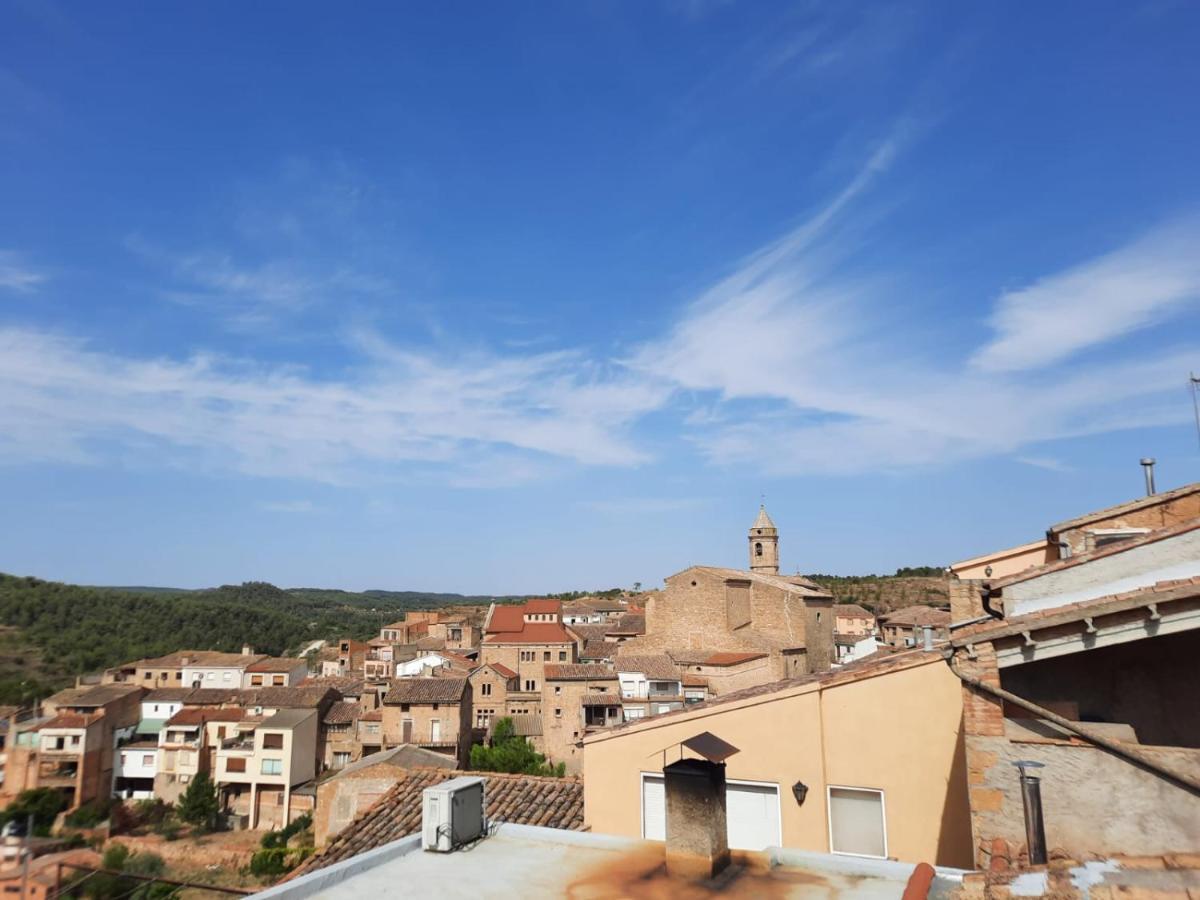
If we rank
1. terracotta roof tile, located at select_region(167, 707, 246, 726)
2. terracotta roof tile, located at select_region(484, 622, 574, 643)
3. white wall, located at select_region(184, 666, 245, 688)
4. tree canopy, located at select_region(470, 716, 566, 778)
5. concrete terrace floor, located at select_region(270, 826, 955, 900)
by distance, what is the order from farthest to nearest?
1. white wall, located at select_region(184, 666, 245, 688)
2. terracotta roof tile, located at select_region(484, 622, 574, 643)
3. terracotta roof tile, located at select_region(167, 707, 246, 726)
4. tree canopy, located at select_region(470, 716, 566, 778)
5. concrete terrace floor, located at select_region(270, 826, 955, 900)

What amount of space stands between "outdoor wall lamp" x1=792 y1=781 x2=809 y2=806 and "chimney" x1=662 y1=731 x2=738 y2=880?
3.81 metres

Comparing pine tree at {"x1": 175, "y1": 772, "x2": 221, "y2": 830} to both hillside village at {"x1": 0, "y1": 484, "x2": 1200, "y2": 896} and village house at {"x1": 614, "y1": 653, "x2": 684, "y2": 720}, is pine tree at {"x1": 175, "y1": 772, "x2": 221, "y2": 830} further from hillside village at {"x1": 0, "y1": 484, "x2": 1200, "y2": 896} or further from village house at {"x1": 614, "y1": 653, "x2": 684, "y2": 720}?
hillside village at {"x1": 0, "y1": 484, "x2": 1200, "y2": 896}

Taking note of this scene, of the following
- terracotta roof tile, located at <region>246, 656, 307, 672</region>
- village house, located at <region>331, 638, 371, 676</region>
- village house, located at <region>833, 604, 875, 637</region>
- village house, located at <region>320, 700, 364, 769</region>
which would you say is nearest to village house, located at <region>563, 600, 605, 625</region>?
village house, located at <region>331, 638, 371, 676</region>

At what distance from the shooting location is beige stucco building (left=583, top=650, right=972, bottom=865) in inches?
354

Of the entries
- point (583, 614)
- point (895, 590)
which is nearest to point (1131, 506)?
point (583, 614)

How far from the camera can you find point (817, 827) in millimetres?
9641

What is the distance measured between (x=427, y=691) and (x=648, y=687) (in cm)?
1312

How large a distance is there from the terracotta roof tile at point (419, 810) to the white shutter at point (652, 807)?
108cm

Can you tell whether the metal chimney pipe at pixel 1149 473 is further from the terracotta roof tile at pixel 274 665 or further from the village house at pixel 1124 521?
the terracotta roof tile at pixel 274 665

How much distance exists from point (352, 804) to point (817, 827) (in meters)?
26.5

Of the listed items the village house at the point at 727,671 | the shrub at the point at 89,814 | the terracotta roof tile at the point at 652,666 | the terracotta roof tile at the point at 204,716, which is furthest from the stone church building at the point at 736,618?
the shrub at the point at 89,814

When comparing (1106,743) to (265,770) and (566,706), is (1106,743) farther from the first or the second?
(265,770)

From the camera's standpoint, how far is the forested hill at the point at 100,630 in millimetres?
78875

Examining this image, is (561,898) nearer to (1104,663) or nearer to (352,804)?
(1104,663)
